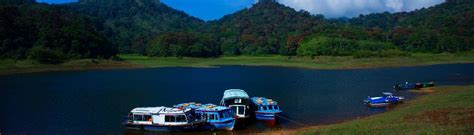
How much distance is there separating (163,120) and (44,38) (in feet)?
392

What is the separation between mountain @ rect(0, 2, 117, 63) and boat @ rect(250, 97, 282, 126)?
10166cm

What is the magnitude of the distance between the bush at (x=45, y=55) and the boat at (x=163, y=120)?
3929 inches

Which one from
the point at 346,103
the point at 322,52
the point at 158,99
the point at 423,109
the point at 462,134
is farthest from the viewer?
the point at 322,52

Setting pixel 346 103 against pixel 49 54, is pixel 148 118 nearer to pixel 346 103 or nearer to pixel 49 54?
pixel 346 103

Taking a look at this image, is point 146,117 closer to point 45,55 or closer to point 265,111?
point 265,111

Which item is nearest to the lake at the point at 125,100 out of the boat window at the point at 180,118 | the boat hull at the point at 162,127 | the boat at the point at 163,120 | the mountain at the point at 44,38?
the boat hull at the point at 162,127

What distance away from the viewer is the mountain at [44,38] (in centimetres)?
13662

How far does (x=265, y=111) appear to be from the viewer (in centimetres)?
4756

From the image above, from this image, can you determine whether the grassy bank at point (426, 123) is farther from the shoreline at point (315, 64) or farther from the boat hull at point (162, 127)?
the shoreline at point (315, 64)

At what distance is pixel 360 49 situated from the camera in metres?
190

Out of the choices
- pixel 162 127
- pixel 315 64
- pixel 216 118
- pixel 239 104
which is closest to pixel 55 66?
pixel 315 64

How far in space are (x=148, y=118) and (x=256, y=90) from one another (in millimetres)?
35160

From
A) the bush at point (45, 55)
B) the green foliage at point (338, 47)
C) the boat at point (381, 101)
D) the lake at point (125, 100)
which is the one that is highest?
the green foliage at point (338, 47)

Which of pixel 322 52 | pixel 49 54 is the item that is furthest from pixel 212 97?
pixel 322 52
